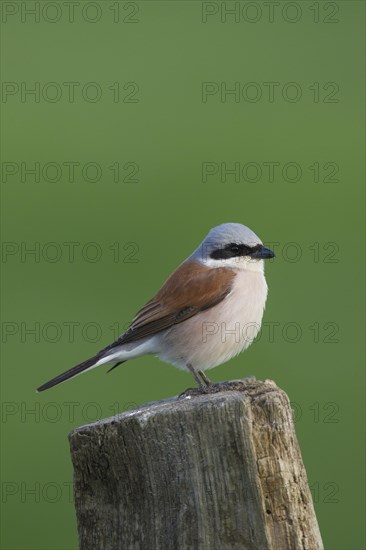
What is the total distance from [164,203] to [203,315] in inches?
278

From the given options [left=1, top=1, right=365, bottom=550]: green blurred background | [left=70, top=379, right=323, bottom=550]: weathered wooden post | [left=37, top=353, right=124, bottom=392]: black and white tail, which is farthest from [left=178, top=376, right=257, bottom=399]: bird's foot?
[left=1, top=1, right=365, bottom=550]: green blurred background

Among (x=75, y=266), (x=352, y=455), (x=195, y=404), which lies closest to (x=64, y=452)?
(x=352, y=455)

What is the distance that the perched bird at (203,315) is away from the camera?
20.0 ft

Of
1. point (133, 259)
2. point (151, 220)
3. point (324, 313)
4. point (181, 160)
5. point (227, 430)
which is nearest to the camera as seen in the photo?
point (227, 430)

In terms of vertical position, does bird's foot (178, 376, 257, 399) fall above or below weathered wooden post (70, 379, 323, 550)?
above

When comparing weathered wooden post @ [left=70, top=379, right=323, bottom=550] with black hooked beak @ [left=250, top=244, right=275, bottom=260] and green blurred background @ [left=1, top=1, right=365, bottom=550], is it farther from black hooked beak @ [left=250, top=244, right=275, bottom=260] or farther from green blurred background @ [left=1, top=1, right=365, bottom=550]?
green blurred background @ [left=1, top=1, right=365, bottom=550]

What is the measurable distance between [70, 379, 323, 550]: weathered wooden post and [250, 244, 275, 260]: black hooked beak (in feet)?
9.45

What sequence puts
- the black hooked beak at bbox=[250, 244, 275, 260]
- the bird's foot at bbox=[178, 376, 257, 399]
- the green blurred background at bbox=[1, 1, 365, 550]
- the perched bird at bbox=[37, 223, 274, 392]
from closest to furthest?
the bird's foot at bbox=[178, 376, 257, 399] → the perched bird at bbox=[37, 223, 274, 392] → the black hooked beak at bbox=[250, 244, 275, 260] → the green blurred background at bbox=[1, 1, 365, 550]

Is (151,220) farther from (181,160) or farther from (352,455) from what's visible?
(352,455)

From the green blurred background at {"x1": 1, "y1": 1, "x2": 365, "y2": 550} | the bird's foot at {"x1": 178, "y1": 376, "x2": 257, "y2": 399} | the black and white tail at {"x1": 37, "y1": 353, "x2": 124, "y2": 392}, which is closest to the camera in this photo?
the bird's foot at {"x1": 178, "y1": 376, "x2": 257, "y2": 399}

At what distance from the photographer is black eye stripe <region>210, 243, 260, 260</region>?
6.30m

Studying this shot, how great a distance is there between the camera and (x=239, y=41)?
19078mm

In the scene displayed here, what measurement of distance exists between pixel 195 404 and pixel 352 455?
529cm

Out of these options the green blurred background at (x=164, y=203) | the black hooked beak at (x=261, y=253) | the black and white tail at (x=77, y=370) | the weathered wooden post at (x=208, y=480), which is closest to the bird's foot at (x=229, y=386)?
the weathered wooden post at (x=208, y=480)
